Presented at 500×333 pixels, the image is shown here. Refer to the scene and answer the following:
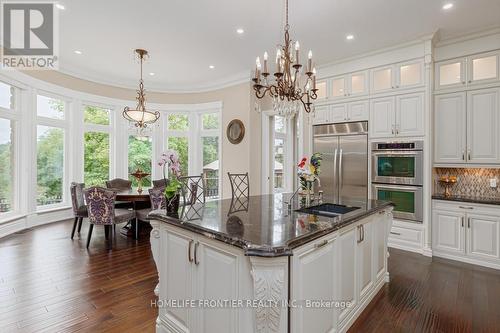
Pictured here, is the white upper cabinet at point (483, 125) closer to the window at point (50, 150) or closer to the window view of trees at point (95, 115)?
the window view of trees at point (95, 115)

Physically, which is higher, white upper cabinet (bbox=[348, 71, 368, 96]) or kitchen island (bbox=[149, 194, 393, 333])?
white upper cabinet (bbox=[348, 71, 368, 96])

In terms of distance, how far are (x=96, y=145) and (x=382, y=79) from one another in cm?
653

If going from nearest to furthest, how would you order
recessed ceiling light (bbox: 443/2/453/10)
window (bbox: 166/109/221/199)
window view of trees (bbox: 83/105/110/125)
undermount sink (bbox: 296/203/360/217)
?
undermount sink (bbox: 296/203/360/217)
recessed ceiling light (bbox: 443/2/453/10)
window view of trees (bbox: 83/105/110/125)
window (bbox: 166/109/221/199)

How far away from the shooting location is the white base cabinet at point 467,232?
362 cm

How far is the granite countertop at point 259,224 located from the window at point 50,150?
16.6 feet

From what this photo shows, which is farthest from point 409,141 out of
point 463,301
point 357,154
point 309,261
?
point 309,261

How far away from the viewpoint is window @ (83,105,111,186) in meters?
6.47

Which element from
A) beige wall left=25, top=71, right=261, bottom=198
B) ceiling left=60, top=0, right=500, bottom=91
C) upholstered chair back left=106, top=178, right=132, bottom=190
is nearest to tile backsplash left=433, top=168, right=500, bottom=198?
ceiling left=60, top=0, right=500, bottom=91

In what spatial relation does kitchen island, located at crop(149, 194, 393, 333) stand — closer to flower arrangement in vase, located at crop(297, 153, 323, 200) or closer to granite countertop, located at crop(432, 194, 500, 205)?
flower arrangement in vase, located at crop(297, 153, 323, 200)

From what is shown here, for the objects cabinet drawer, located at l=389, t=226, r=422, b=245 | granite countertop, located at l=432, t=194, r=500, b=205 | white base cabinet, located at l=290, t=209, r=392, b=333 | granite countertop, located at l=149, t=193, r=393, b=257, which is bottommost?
cabinet drawer, located at l=389, t=226, r=422, b=245

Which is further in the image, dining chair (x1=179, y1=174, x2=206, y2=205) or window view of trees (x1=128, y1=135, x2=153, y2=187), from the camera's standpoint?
window view of trees (x1=128, y1=135, x2=153, y2=187)

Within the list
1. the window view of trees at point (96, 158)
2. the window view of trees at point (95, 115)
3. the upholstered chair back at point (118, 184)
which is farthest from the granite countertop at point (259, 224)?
the window view of trees at point (95, 115)

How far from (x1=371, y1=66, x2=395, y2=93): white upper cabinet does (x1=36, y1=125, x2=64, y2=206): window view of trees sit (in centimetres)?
668

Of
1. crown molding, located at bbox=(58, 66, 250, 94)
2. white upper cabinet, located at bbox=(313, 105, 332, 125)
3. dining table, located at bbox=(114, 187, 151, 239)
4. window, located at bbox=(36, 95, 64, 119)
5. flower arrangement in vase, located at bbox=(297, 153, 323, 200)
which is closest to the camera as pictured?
flower arrangement in vase, located at bbox=(297, 153, 323, 200)
